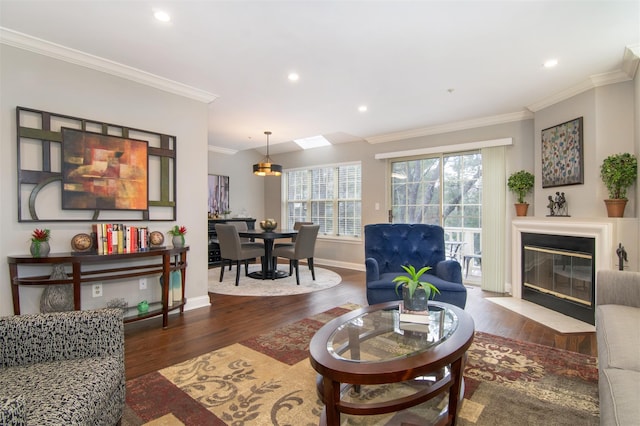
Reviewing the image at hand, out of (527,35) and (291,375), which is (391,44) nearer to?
(527,35)

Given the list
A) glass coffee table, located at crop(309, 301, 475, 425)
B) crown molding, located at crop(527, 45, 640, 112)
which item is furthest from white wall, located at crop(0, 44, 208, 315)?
crown molding, located at crop(527, 45, 640, 112)

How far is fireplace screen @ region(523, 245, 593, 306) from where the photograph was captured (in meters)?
3.33

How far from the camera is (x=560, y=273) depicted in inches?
144

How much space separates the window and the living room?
136 cm

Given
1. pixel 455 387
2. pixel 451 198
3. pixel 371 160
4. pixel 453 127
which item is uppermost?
pixel 453 127

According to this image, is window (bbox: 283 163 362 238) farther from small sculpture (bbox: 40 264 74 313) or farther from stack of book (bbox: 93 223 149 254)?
small sculpture (bbox: 40 264 74 313)

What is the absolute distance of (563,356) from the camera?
242 cm

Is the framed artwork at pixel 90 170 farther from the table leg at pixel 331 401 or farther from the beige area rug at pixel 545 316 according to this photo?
the beige area rug at pixel 545 316

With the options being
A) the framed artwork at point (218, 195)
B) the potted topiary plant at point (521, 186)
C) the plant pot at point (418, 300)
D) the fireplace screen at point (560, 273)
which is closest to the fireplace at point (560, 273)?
the fireplace screen at point (560, 273)

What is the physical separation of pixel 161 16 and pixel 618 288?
3716 millimetres

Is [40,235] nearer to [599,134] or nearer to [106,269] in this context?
[106,269]

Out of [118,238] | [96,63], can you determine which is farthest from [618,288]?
[96,63]

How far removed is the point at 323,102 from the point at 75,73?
2574 millimetres

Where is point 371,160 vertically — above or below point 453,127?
below
